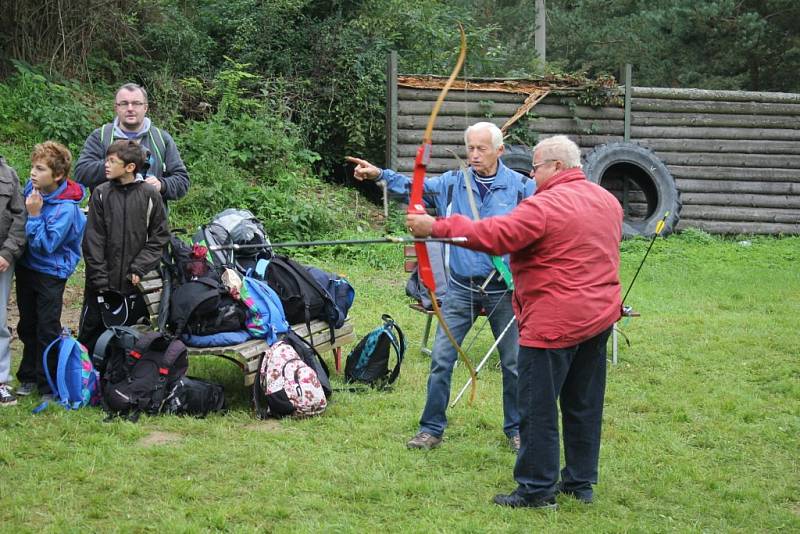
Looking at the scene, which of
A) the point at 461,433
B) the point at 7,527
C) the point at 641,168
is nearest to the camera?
the point at 7,527

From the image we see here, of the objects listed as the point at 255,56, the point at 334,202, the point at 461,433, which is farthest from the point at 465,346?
the point at 255,56

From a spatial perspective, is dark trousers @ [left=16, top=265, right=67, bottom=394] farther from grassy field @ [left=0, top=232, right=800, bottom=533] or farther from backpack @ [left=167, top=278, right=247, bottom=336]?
backpack @ [left=167, top=278, right=247, bottom=336]

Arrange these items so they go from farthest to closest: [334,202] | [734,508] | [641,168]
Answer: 1. [641,168]
2. [334,202]
3. [734,508]

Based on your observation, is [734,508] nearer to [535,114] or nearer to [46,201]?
[46,201]

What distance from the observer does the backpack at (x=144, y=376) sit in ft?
17.1

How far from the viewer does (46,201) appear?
543cm

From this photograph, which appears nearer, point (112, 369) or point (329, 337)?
point (112, 369)

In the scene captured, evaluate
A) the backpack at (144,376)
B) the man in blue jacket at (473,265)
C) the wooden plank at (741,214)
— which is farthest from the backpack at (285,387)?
Answer: the wooden plank at (741,214)

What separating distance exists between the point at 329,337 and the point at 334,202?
626 cm

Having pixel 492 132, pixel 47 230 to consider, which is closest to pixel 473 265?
pixel 492 132

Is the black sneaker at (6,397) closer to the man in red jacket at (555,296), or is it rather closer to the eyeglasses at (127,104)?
the eyeglasses at (127,104)

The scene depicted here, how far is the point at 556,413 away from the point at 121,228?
2783 mm

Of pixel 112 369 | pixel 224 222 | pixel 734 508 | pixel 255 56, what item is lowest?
pixel 734 508

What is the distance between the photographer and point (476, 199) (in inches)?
193
